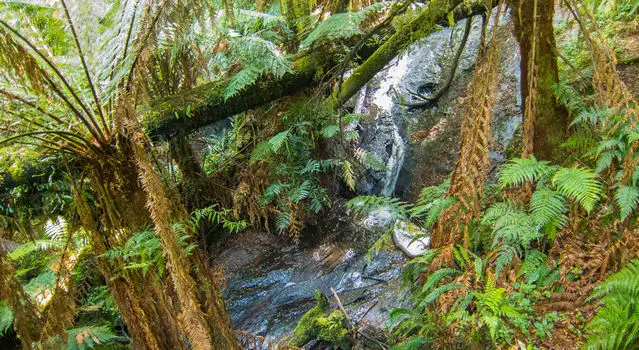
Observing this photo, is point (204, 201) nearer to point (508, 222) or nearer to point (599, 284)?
point (508, 222)

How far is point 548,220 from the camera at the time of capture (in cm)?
199

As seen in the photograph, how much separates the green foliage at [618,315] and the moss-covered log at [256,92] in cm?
229

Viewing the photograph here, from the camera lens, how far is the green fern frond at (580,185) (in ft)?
6.15

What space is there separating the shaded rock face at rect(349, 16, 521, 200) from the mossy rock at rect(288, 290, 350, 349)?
204 centimetres

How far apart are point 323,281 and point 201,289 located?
215 cm

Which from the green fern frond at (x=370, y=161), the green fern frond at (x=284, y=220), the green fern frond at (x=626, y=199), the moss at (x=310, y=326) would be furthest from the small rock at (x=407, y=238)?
the green fern frond at (x=626, y=199)

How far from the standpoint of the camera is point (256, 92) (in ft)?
12.1

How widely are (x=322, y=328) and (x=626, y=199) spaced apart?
7.34ft

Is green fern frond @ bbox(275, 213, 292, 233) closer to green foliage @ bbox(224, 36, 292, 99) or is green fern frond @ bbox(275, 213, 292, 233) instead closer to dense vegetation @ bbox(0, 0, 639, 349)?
dense vegetation @ bbox(0, 0, 639, 349)

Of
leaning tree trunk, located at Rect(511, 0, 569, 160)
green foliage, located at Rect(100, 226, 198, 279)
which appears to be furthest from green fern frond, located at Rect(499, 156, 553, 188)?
green foliage, located at Rect(100, 226, 198, 279)

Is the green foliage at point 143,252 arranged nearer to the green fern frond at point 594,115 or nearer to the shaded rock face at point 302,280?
the shaded rock face at point 302,280

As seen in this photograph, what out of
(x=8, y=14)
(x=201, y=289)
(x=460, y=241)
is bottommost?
(x=460, y=241)

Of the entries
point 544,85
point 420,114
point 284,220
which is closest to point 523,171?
point 544,85

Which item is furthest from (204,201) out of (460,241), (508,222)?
(508,222)
